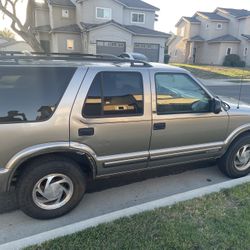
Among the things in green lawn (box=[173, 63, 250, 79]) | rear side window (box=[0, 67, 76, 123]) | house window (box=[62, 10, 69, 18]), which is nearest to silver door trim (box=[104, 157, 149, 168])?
rear side window (box=[0, 67, 76, 123])

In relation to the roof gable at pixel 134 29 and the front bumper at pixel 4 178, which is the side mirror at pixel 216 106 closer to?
the front bumper at pixel 4 178

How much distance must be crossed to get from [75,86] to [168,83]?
1.31m

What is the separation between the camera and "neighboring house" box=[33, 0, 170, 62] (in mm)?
24453

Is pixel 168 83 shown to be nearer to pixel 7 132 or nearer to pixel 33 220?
pixel 7 132

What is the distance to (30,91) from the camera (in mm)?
2939

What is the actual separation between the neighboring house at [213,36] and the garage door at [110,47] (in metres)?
16.9

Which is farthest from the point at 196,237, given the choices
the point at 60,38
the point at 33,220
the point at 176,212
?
the point at 60,38

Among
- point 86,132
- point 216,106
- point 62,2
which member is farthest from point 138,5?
point 86,132

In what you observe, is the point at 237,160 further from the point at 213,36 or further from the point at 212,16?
the point at 212,16

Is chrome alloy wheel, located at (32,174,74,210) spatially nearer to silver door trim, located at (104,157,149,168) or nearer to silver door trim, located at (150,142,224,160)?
silver door trim, located at (104,157,149,168)

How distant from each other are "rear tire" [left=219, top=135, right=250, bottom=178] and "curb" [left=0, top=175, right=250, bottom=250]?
0.25 metres

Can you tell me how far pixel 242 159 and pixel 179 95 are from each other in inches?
65.4

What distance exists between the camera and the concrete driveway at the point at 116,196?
10.3 ft

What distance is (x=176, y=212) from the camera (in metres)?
3.29
